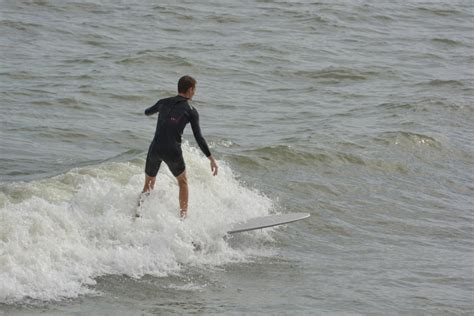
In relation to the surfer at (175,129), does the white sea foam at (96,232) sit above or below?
below

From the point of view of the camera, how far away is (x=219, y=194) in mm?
12227

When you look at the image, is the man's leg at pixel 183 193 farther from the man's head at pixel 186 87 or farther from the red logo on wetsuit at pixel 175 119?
the man's head at pixel 186 87

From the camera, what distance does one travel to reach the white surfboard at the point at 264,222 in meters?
10.6

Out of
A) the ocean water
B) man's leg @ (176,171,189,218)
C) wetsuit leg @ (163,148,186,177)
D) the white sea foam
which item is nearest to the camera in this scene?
the white sea foam

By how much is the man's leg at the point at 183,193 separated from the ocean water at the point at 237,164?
21 cm

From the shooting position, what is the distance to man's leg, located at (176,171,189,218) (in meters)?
10.4

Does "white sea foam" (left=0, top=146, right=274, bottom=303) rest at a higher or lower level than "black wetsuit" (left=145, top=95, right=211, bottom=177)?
lower

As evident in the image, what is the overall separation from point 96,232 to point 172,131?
4.52 ft

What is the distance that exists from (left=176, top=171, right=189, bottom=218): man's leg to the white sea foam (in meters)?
0.12

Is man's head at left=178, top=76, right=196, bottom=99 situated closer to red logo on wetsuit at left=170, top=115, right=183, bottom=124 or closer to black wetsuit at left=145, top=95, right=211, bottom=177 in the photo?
black wetsuit at left=145, top=95, right=211, bottom=177

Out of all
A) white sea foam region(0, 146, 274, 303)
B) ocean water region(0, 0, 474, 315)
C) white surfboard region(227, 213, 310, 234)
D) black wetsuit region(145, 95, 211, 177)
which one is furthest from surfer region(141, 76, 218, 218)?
white surfboard region(227, 213, 310, 234)

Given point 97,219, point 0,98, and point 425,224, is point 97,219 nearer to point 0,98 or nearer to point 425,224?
point 425,224

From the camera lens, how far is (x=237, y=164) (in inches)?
561

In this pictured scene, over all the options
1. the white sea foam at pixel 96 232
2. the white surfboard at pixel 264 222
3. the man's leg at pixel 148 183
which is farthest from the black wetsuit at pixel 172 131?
the white surfboard at pixel 264 222
